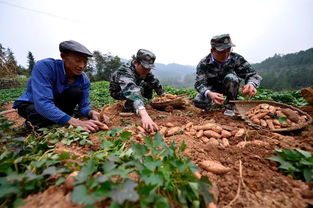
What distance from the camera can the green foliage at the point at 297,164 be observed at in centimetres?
121

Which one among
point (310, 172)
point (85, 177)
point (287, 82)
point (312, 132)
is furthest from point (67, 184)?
point (287, 82)

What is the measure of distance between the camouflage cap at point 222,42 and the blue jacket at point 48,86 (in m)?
2.07

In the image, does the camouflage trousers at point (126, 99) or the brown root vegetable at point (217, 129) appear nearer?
the brown root vegetable at point (217, 129)

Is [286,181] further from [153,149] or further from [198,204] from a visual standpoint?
[153,149]

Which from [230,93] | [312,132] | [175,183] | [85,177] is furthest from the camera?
[230,93]

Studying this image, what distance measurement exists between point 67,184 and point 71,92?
6.12 feet

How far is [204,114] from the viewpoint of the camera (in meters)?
3.14

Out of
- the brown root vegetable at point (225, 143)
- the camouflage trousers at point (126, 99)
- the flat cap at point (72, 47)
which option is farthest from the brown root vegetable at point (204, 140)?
the camouflage trousers at point (126, 99)

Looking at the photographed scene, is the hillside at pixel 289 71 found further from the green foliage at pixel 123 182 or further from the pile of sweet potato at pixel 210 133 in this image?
the green foliage at pixel 123 182

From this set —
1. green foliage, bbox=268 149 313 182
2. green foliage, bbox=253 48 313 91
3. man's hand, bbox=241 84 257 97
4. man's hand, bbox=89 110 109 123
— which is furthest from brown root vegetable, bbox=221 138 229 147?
green foliage, bbox=253 48 313 91

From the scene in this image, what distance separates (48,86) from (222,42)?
246 cm

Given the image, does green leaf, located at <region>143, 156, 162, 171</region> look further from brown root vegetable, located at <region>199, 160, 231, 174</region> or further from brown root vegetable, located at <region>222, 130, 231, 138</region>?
brown root vegetable, located at <region>222, 130, 231, 138</region>

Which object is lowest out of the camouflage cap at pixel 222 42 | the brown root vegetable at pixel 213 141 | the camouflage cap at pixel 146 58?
the brown root vegetable at pixel 213 141

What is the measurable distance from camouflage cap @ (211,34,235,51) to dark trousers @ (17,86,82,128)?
2131 millimetres
